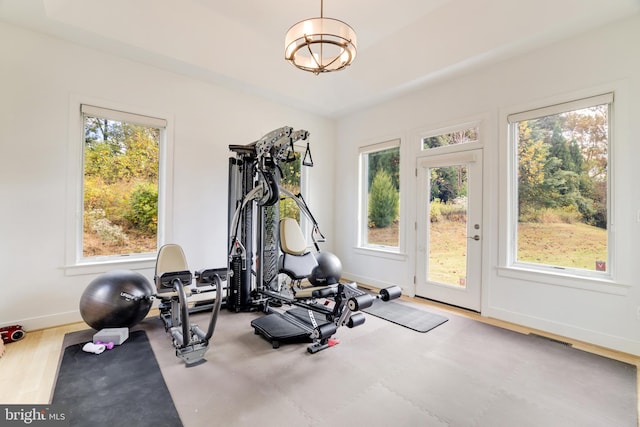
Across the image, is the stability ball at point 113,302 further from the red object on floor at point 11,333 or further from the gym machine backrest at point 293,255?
the gym machine backrest at point 293,255

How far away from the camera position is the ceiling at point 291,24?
9.32 feet

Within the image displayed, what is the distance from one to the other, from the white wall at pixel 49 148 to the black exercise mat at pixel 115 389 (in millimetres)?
909

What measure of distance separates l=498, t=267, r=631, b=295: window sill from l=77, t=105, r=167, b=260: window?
176 inches

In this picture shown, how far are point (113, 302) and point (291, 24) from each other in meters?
3.78

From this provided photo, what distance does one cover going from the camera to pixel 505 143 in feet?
11.5

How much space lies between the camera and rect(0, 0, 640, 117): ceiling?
9.32 feet

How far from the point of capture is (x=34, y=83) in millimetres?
2979

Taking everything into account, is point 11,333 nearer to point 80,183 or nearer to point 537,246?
point 80,183

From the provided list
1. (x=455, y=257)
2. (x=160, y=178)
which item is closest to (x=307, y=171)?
(x=160, y=178)

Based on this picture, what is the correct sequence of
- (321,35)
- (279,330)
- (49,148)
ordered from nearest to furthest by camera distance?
1. (321,35)
2. (279,330)
3. (49,148)

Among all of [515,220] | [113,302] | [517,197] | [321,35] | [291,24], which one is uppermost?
[291,24]

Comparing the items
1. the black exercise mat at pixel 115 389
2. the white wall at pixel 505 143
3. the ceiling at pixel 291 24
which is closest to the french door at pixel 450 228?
the white wall at pixel 505 143

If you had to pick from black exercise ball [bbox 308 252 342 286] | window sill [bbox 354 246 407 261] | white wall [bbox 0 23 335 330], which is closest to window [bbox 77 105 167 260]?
white wall [bbox 0 23 335 330]

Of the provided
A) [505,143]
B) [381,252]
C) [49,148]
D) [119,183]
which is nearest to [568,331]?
[505,143]
